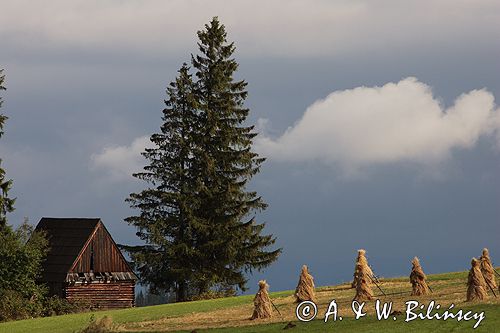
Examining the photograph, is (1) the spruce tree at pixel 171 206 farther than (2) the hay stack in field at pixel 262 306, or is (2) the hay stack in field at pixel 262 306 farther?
(1) the spruce tree at pixel 171 206

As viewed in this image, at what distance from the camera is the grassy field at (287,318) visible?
1292 inches

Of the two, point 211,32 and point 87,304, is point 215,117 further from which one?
point 87,304

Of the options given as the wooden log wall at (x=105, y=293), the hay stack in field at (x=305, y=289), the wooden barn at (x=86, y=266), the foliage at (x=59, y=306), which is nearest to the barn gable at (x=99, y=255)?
the wooden barn at (x=86, y=266)

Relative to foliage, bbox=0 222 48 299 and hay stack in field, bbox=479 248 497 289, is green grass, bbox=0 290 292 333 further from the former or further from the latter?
hay stack in field, bbox=479 248 497 289

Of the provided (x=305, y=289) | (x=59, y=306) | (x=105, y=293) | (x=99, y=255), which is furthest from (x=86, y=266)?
(x=305, y=289)

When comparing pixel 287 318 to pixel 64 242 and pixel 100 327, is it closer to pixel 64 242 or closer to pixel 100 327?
pixel 100 327

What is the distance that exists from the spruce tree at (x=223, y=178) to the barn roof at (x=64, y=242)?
332 inches

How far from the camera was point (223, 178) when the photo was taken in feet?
227

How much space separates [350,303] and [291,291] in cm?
1252

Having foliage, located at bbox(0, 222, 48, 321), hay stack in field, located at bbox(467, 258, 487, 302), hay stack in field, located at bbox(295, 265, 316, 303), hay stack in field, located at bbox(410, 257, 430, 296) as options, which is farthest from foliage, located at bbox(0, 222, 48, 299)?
hay stack in field, located at bbox(467, 258, 487, 302)

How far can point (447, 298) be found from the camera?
3944cm

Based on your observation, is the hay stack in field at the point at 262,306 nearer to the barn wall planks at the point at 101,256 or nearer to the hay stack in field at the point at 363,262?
the hay stack in field at the point at 363,262

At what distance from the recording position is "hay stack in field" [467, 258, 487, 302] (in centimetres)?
3706

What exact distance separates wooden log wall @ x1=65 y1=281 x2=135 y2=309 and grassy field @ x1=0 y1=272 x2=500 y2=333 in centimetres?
1172
